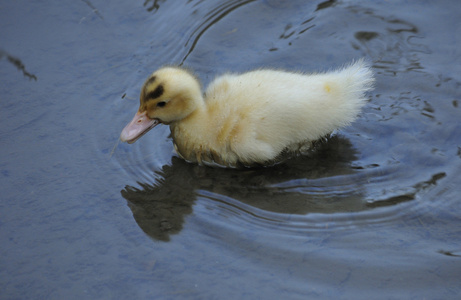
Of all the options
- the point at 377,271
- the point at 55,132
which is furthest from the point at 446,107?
the point at 55,132

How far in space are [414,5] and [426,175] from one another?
2.17 m

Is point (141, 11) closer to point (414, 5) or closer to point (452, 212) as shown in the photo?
point (414, 5)

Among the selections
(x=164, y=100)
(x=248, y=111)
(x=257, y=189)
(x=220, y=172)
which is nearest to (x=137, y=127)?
(x=164, y=100)

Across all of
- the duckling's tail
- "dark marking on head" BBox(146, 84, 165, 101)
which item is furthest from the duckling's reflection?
"dark marking on head" BBox(146, 84, 165, 101)

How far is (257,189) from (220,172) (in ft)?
1.03

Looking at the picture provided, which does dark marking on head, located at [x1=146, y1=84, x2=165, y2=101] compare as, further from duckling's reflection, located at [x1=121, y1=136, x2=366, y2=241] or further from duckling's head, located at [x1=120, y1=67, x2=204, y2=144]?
duckling's reflection, located at [x1=121, y1=136, x2=366, y2=241]

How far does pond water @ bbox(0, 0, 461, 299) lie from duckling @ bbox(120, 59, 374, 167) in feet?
0.51

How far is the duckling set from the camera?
400cm

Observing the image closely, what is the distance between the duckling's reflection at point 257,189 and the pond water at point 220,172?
0.04ft

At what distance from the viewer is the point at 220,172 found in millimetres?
4133

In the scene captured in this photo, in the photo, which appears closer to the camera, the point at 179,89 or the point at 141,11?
the point at 179,89

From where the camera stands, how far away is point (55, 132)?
4.34 meters

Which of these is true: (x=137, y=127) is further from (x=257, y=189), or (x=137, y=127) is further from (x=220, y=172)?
(x=257, y=189)

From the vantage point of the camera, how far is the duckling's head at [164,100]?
13.2 feet
